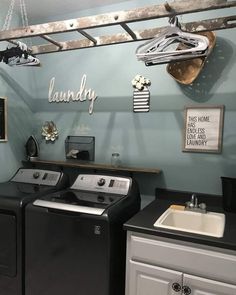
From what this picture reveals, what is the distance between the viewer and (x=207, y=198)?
2.21 metres

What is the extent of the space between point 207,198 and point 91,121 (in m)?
1.32

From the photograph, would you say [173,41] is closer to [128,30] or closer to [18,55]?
[128,30]

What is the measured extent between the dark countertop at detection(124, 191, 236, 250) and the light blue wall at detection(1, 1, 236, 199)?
0.32m

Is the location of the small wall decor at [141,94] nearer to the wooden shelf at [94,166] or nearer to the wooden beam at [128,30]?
the wooden shelf at [94,166]

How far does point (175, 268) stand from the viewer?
1.63 meters

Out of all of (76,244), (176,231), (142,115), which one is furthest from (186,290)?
(142,115)

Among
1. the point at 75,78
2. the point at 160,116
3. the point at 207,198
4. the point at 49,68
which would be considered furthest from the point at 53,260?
the point at 49,68

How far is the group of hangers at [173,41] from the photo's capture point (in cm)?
154

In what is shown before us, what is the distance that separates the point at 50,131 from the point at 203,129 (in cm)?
161

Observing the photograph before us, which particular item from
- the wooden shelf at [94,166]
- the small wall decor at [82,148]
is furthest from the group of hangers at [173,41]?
the small wall decor at [82,148]

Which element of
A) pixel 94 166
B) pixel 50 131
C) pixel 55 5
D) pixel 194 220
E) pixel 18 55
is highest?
pixel 55 5

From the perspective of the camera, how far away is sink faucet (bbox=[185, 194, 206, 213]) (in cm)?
204

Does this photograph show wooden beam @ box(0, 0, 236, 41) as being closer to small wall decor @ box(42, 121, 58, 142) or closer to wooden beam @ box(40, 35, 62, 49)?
wooden beam @ box(40, 35, 62, 49)

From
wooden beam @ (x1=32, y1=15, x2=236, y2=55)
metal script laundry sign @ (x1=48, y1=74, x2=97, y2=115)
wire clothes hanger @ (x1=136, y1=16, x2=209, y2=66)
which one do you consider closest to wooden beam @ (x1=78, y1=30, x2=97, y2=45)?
wooden beam @ (x1=32, y1=15, x2=236, y2=55)
